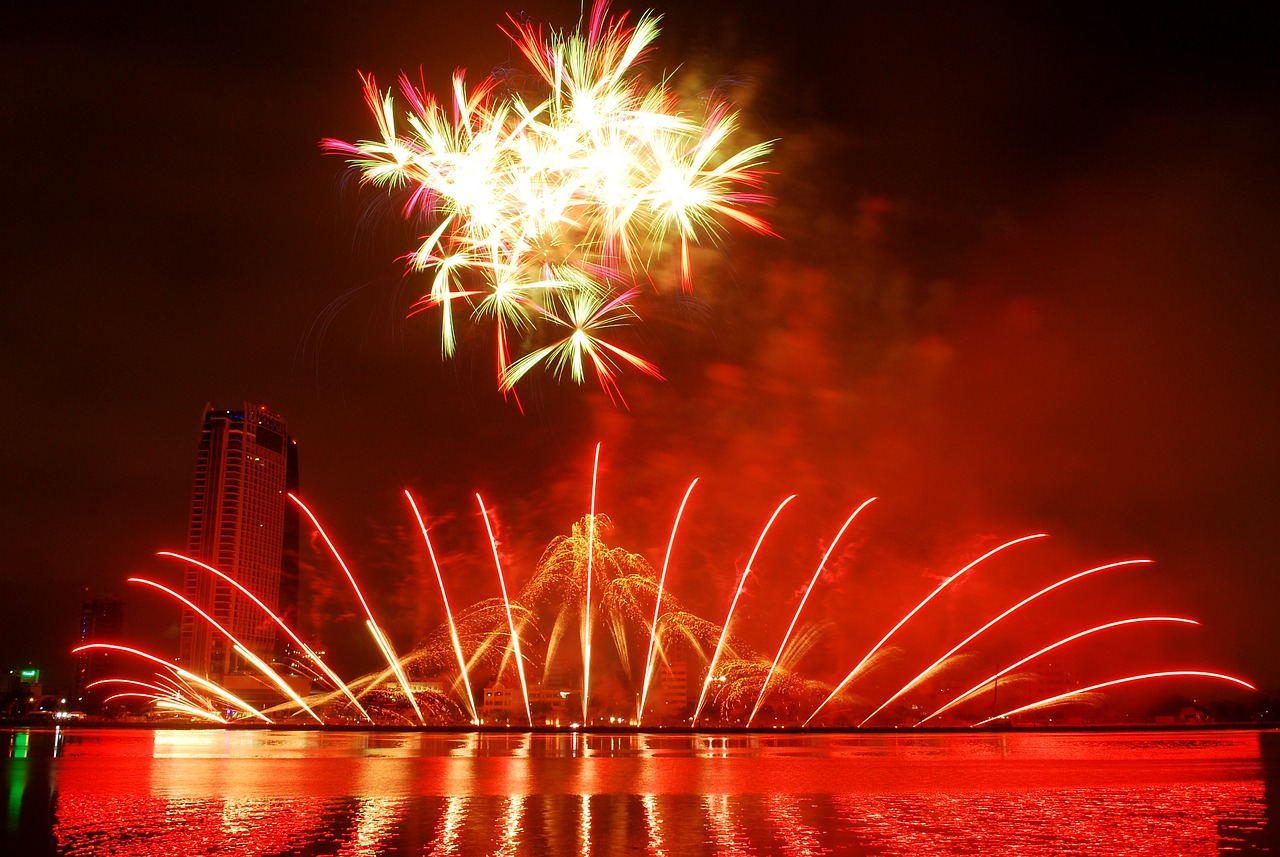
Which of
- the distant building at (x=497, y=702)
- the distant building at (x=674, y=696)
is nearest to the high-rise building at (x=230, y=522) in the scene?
the distant building at (x=497, y=702)

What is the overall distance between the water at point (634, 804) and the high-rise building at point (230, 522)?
134 meters

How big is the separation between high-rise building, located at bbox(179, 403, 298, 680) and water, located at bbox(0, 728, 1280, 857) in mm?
134290

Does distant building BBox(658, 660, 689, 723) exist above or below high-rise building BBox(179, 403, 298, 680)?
below

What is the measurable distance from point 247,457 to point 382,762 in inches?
6099

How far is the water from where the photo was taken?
51.3 ft

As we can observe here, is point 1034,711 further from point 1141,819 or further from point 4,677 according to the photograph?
point 4,677

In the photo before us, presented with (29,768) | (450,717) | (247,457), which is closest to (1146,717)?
(450,717)

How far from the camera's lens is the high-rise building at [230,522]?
164 meters

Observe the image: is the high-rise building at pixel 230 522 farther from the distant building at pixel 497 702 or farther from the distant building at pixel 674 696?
the distant building at pixel 674 696

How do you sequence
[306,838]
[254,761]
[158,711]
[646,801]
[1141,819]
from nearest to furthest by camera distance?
[306,838] → [1141,819] → [646,801] → [254,761] → [158,711]

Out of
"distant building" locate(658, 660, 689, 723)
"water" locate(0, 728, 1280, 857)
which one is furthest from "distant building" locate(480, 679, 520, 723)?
"water" locate(0, 728, 1280, 857)

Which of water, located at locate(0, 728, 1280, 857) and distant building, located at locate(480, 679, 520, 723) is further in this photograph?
distant building, located at locate(480, 679, 520, 723)

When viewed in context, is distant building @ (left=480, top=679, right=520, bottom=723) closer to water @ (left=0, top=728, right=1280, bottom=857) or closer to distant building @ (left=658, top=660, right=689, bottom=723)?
distant building @ (left=658, top=660, right=689, bottom=723)

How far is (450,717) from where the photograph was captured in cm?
8506
